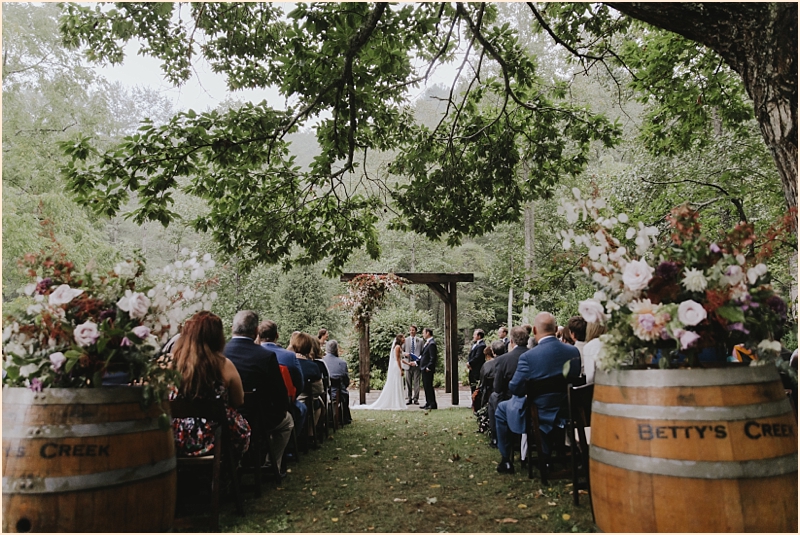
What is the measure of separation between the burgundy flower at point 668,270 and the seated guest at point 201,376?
9.94 ft

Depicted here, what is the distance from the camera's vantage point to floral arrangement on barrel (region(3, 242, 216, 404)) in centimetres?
285

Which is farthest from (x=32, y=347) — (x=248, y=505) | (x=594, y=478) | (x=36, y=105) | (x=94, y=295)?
(x=36, y=105)

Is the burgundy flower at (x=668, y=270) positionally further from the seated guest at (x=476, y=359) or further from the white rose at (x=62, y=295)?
the seated guest at (x=476, y=359)

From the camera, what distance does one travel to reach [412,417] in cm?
1141

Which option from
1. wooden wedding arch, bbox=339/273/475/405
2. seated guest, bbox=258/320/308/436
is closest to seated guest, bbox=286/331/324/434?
seated guest, bbox=258/320/308/436

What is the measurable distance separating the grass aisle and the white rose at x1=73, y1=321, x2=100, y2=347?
1875 mm

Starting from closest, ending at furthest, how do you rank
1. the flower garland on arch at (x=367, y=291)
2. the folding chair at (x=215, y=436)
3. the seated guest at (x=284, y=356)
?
the folding chair at (x=215, y=436) → the seated guest at (x=284, y=356) → the flower garland on arch at (x=367, y=291)

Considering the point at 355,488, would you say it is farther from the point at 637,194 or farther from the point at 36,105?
the point at 36,105

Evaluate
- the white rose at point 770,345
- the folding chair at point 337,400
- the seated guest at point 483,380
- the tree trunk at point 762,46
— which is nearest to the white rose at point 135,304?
the white rose at point 770,345

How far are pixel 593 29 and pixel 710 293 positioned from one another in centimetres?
592

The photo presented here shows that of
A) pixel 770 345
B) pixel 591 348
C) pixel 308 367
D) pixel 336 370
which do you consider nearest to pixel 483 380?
pixel 308 367

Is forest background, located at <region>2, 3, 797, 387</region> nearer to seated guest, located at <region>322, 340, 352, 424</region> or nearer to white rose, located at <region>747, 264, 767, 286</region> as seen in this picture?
white rose, located at <region>747, 264, 767, 286</region>

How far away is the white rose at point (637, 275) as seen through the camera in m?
2.68

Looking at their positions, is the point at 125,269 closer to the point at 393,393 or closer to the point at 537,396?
the point at 537,396
